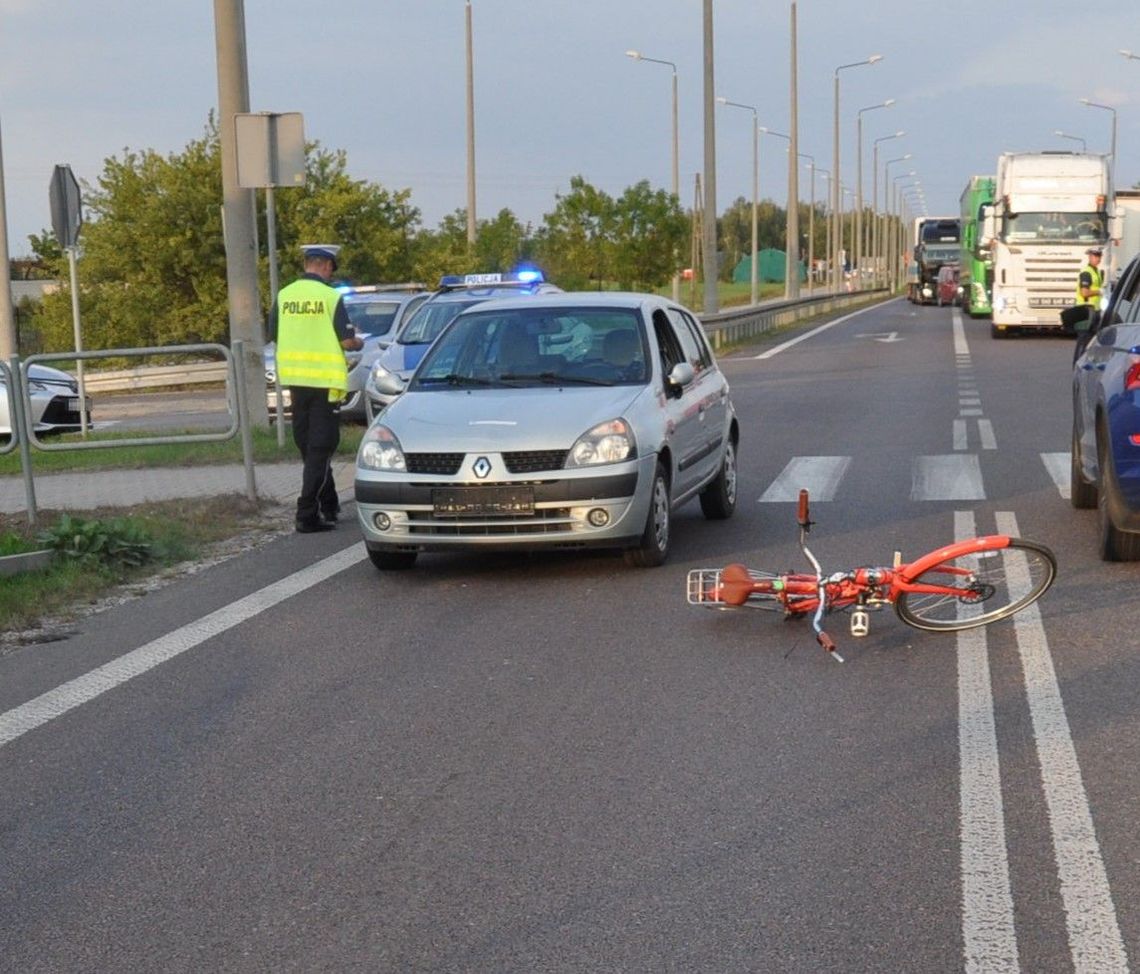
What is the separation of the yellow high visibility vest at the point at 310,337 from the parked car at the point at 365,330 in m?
7.58

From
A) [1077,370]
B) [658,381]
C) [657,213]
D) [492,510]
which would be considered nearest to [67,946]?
[492,510]

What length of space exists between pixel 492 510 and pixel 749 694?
283 centimetres

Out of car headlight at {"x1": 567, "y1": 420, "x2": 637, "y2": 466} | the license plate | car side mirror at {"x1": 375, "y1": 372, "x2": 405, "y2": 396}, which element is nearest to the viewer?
the license plate

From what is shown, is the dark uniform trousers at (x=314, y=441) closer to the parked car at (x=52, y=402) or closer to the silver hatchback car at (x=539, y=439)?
the silver hatchback car at (x=539, y=439)

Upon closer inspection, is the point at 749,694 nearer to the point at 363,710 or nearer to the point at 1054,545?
the point at 363,710

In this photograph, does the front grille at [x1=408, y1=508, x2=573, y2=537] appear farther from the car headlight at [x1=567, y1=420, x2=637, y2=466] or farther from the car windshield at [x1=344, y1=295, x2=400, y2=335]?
the car windshield at [x1=344, y1=295, x2=400, y2=335]

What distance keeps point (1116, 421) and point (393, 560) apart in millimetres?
3969

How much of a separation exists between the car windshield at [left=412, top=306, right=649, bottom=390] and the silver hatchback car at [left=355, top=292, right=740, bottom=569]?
1 cm

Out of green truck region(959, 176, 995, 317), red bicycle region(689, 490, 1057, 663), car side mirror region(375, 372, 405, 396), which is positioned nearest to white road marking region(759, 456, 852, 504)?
car side mirror region(375, 372, 405, 396)

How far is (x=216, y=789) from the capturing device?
592 cm

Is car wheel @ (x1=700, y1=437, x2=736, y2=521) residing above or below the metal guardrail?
below

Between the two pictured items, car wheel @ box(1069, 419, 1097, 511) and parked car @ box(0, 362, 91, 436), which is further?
parked car @ box(0, 362, 91, 436)

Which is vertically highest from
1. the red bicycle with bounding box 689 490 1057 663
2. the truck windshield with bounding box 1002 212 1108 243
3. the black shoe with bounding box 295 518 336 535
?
the truck windshield with bounding box 1002 212 1108 243

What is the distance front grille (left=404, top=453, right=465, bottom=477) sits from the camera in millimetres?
9680
